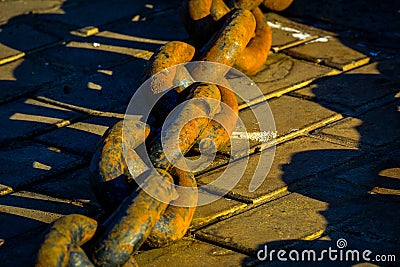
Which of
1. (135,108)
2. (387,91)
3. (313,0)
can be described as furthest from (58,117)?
(313,0)

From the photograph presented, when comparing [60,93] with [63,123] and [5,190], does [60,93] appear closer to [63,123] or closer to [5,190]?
[63,123]

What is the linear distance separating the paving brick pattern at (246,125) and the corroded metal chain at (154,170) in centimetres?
11

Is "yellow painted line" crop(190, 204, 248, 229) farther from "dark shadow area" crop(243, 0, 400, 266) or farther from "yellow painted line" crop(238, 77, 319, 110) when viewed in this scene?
"yellow painted line" crop(238, 77, 319, 110)

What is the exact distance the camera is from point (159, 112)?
11.3 feet

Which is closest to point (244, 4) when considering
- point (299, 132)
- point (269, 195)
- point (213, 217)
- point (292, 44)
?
point (292, 44)

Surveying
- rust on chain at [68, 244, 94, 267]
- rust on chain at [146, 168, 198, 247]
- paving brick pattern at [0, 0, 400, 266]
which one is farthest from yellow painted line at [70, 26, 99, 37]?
rust on chain at [68, 244, 94, 267]

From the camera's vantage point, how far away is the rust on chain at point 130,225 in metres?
2.55

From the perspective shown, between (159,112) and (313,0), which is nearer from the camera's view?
(159,112)

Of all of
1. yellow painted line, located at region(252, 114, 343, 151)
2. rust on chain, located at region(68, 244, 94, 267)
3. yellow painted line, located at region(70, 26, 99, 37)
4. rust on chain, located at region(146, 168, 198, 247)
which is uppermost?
rust on chain, located at region(68, 244, 94, 267)

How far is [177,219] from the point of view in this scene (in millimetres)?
2832

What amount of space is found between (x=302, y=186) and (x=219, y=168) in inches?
14.2

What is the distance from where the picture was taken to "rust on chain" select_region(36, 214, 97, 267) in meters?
2.46

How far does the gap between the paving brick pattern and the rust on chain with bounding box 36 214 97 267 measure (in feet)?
0.18

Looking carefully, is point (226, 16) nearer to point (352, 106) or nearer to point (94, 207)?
point (352, 106)
